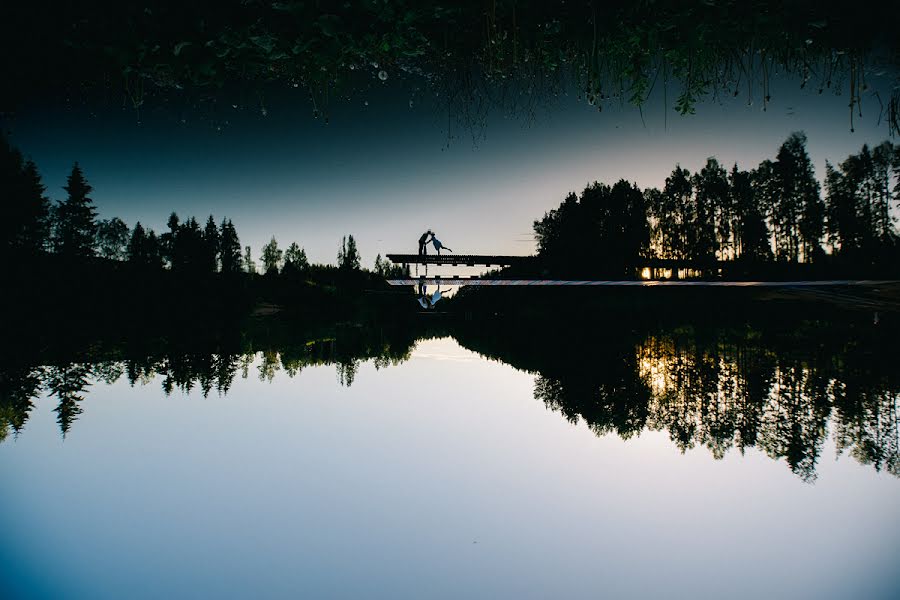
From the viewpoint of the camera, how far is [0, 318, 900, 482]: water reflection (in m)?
5.81

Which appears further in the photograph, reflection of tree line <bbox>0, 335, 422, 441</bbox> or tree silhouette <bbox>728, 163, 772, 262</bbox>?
tree silhouette <bbox>728, 163, 772, 262</bbox>

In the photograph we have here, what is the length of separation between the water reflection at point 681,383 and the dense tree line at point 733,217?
12.2 m

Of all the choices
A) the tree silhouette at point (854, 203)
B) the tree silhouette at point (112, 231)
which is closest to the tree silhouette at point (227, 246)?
the tree silhouette at point (112, 231)

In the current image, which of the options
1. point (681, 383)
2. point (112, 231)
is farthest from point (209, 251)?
point (681, 383)

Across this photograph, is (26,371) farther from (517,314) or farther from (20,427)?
(517,314)

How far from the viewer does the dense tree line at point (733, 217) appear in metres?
31.3

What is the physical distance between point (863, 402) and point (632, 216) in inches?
1878

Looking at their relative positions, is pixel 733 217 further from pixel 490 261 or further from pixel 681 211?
pixel 490 261

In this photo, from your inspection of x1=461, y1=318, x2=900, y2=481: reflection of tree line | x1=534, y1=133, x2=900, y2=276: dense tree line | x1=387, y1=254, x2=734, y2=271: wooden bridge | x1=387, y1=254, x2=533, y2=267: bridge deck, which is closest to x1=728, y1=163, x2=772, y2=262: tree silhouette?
x1=534, y1=133, x2=900, y2=276: dense tree line

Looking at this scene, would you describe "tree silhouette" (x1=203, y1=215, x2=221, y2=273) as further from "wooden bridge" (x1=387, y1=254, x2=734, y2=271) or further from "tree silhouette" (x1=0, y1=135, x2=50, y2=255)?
"wooden bridge" (x1=387, y1=254, x2=734, y2=271)

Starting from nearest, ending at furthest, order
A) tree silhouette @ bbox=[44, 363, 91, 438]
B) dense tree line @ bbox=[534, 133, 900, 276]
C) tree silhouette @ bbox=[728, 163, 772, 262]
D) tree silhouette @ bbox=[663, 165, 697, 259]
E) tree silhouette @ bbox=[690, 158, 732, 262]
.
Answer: tree silhouette @ bbox=[44, 363, 91, 438] < dense tree line @ bbox=[534, 133, 900, 276] < tree silhouette @ bbox=[728, 163, 772, 262] < tree silhouette @ bbox=[690, 158, 732, 262] < tree silhouette @ bbox=[663, 165, 697, 259]

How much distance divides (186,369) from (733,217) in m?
54.2

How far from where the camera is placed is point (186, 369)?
7855 millimetres

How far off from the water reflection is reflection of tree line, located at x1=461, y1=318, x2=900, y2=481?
26 millimetres
